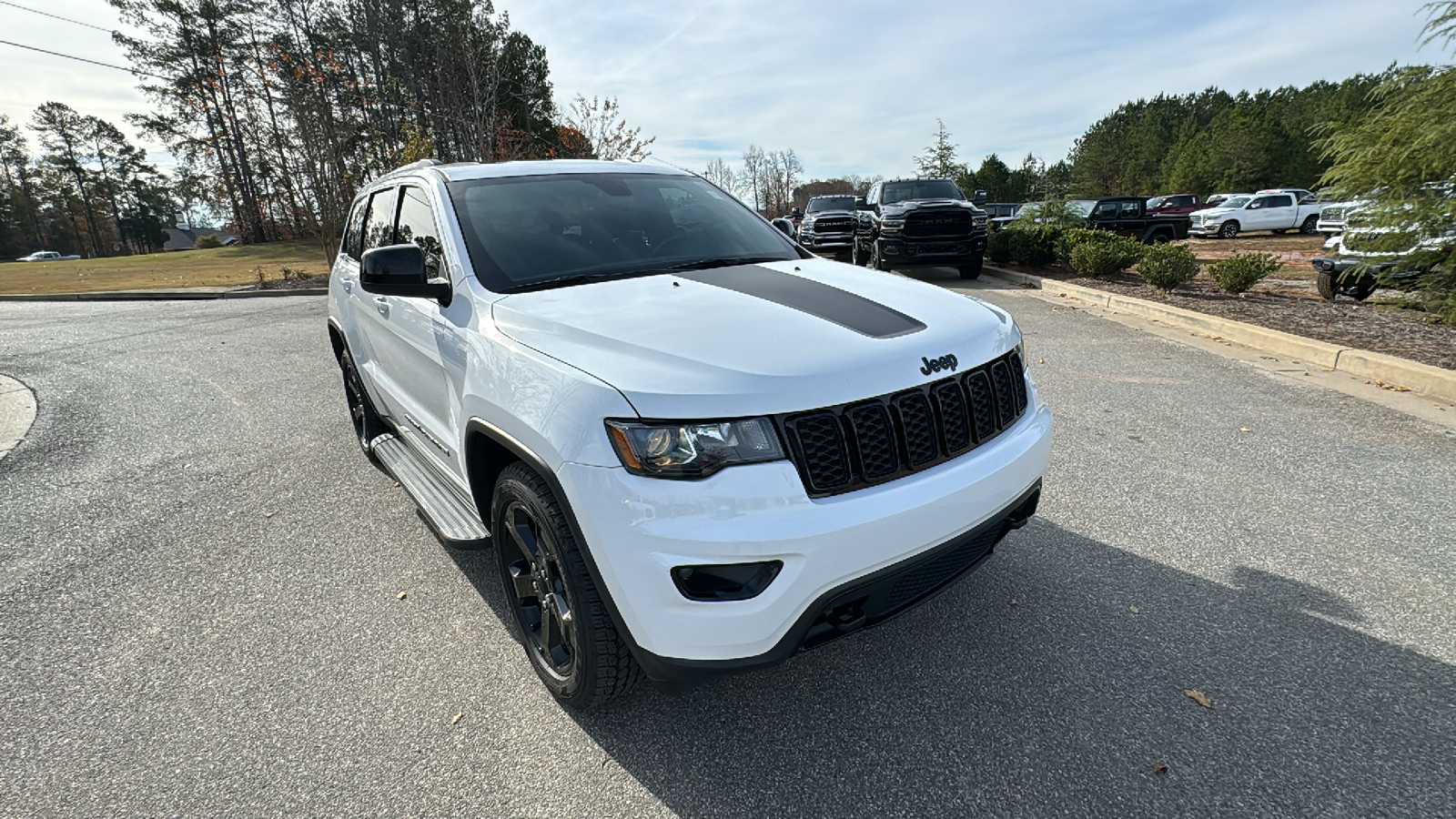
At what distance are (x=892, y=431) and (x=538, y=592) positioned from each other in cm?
133

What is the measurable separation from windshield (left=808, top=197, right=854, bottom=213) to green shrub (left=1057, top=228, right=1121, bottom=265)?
7.11m

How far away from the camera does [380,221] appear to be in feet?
12.7

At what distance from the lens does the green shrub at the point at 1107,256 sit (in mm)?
11867

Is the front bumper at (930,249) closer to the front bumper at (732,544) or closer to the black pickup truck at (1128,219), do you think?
the black pickup truck at (1128,219)

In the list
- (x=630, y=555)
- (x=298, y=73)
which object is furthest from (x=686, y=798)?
(x=298, y=73)

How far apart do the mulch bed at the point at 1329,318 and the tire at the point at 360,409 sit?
8.16 m

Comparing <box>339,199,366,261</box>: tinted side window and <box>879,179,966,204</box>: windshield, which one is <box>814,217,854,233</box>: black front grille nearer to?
<box>879,179,966,204</box>: windshield

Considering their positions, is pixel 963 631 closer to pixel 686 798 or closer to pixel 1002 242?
pixel 686 798

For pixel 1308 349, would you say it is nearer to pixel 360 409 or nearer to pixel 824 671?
pixel 824 671

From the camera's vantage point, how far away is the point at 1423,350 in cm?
638

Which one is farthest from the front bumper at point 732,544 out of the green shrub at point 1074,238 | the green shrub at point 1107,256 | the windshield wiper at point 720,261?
the green shrub at point 1074,238

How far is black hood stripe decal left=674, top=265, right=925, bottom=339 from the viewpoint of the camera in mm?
2262

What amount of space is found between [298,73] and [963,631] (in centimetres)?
2919

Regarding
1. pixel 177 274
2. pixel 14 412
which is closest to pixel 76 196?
pixel 177 274
